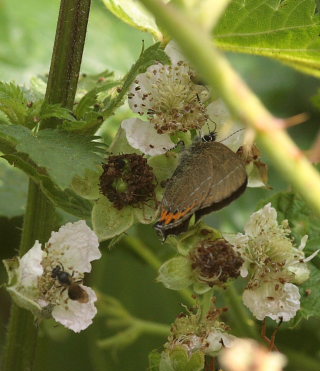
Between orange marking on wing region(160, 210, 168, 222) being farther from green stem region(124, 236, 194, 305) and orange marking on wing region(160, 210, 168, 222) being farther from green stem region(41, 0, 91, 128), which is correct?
green stem region(124, 236, 194, 305)

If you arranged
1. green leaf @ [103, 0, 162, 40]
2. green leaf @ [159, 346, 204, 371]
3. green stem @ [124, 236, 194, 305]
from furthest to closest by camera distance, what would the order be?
green stem @ [124, 236, 194, 305] < green leaf @ [103, 0, 162, 40] < green leaf @ [159, 346, 204, 371]

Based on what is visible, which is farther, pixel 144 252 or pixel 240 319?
pixel 144 252

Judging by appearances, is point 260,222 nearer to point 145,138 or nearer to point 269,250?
point 269,250

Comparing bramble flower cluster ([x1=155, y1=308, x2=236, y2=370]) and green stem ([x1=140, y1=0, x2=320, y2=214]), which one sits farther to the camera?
bramble flower cluster ([x1=155, y1=308, x2=236, y2=370])

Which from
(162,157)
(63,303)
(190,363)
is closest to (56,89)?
(162,157)

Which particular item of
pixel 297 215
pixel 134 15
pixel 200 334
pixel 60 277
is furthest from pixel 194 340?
pixel 134 15

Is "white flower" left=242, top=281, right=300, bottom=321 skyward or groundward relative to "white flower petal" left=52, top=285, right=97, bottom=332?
skyward

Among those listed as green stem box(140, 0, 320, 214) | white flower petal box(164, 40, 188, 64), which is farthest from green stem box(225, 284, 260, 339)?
green stem box(140, 0, 320, 214)
